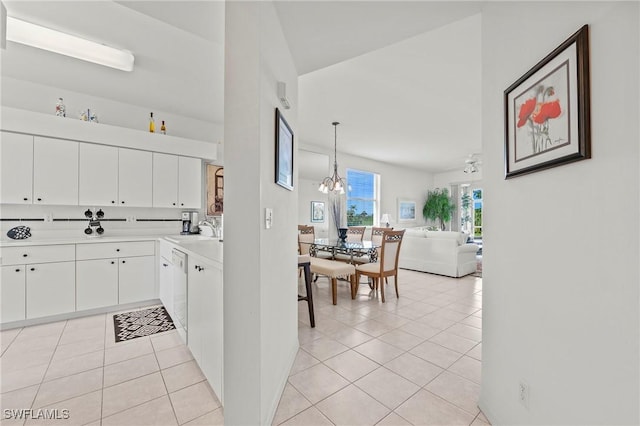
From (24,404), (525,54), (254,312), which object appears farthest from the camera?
(24,404)

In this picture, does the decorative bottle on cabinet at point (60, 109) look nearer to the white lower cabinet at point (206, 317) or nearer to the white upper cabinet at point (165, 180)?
the white upper cabinet at point (165, 180)

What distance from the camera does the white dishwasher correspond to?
228 cm

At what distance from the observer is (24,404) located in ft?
5.54

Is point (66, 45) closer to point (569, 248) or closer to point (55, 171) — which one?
point (55, 171)

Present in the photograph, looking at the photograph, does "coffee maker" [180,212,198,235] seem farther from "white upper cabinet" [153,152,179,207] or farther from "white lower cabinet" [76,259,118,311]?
"white lower cabinet" [76,259,118,311]

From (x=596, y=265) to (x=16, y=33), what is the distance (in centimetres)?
395

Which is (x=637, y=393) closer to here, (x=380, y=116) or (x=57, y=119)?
(x=380, y=116)

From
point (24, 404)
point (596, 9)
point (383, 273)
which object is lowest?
point (24, 404)

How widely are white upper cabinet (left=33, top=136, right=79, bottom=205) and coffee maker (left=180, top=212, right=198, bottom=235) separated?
1.26 m

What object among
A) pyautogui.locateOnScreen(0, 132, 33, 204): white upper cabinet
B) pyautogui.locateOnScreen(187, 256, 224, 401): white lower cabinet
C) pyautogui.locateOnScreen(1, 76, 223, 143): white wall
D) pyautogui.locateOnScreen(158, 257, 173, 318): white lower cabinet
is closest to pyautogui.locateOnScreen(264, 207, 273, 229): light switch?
pyautogui.locateOnScreen(187, 256, 224, 401): white lower cabinet

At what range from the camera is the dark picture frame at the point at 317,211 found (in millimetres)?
5973

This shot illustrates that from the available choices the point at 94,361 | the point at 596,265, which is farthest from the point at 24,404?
the point at 596,265

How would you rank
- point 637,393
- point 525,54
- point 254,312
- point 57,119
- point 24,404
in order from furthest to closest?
1. point 57,119
2. point 24,404
3. point 254,312
4. point 525,54
5. point 637,393

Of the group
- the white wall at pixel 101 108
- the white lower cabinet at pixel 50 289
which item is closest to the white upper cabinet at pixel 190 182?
the white wall at pixel 101 108
